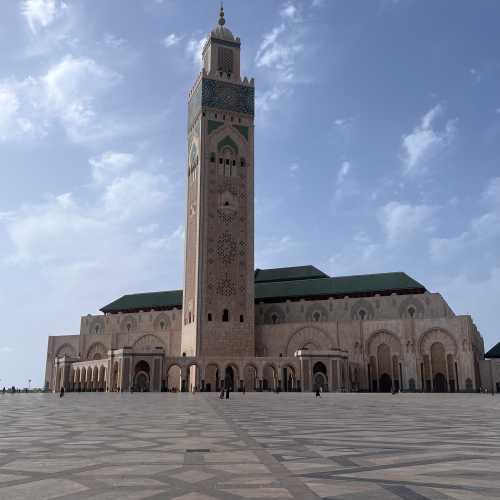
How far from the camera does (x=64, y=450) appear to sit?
7.17 m

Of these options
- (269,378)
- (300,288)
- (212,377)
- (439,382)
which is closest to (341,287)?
(300,288)

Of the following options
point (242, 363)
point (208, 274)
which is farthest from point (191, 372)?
point (208, 274)

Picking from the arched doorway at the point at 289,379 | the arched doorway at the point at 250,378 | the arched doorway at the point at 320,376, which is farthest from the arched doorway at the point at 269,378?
the arched doorway at the point at 320,376

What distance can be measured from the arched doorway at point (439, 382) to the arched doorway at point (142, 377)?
2485cm

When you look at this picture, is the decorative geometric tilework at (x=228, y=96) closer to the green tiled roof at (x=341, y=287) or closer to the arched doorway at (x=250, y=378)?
the green tiled roof at (x=341, y=287)

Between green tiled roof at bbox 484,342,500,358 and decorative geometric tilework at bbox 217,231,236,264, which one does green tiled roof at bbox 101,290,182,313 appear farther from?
green tiled roof at bbox 484,342,500,358

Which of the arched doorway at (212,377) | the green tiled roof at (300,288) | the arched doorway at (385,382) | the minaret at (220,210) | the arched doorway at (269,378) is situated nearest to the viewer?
the arched doorway at (212,377)

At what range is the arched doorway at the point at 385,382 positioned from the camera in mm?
51525

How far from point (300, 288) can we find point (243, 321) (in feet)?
28.7

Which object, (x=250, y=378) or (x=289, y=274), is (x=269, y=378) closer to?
(x=250, y=378)

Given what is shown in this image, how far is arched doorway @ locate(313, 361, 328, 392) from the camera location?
50.2 meters

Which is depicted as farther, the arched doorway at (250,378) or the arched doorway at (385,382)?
the arched doorway at (250,378)

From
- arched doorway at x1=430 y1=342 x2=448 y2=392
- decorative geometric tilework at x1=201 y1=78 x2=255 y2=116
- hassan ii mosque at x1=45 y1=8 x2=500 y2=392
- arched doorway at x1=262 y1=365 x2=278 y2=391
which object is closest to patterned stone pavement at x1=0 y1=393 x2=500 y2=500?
hassan ii mosque at x1=45 y1=8 x2=500 y2=392

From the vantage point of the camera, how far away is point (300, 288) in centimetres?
6075
